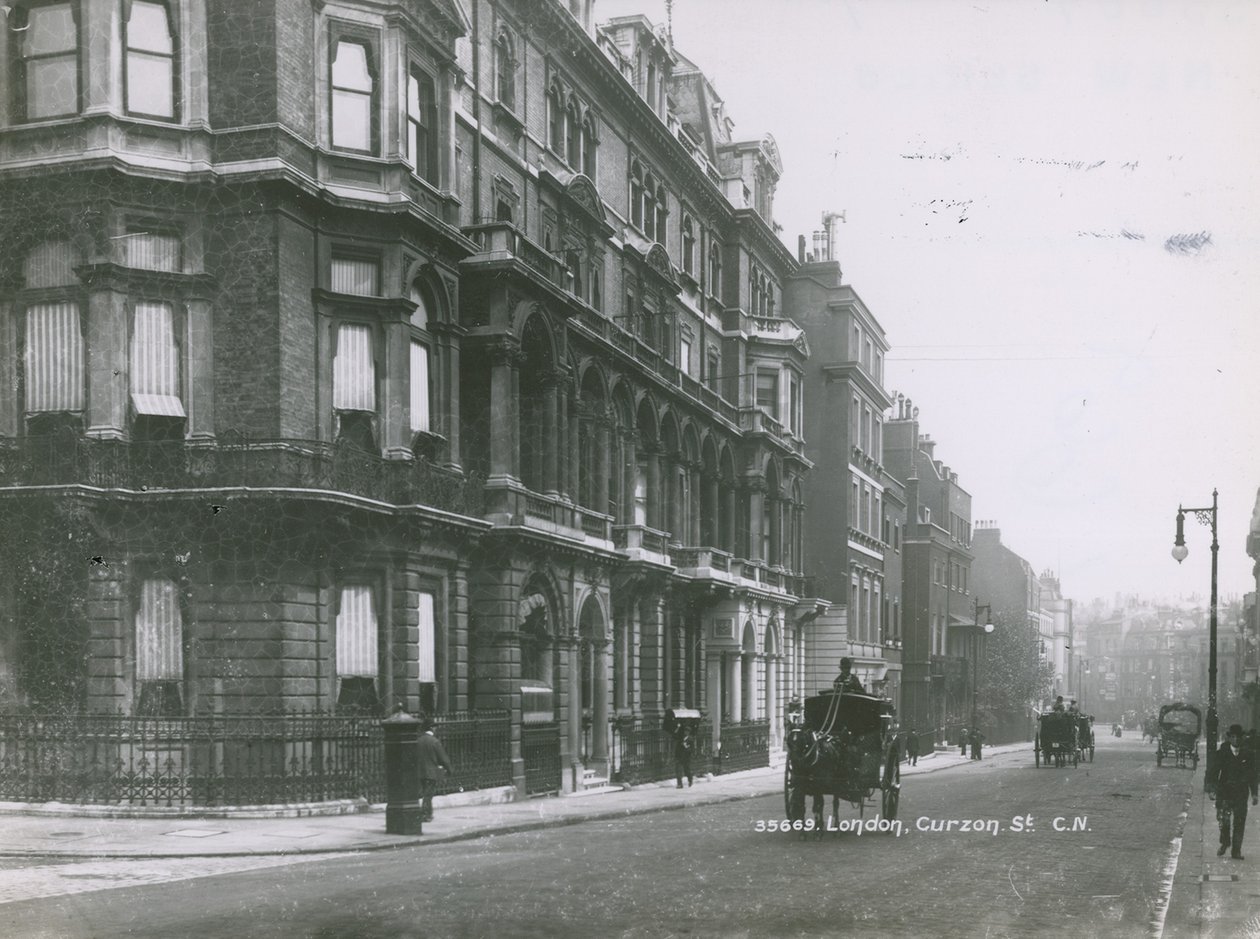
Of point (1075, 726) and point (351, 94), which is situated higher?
point (351, 94)

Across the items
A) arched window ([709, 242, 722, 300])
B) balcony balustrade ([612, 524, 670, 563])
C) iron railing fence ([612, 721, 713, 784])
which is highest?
arched window ([709, 242, 722, 300])

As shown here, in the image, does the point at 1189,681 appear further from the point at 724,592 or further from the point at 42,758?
the point at 42,758

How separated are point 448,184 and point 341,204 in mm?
3658

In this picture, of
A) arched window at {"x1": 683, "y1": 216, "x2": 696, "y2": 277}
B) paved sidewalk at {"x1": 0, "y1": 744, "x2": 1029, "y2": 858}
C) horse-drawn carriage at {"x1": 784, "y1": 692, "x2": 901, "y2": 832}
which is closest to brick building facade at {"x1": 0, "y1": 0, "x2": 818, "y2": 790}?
paved sidewalk at {"x1": 0, "y1": 744, "x2": 1029, "y2": 858}

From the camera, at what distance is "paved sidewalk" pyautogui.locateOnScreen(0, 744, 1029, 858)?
686 inches

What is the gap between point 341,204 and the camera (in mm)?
23797

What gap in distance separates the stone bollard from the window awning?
20.0ft

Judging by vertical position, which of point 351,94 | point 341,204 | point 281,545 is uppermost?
point 351,94

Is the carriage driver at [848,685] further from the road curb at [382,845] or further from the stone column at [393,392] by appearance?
the stone column at [393,392]

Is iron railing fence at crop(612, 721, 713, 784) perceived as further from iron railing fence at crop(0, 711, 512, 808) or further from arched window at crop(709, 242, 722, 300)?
arched window at crop(709, 242, 722, 300)

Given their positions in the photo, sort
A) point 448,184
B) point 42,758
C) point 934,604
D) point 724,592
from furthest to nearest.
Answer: point 934,604, point 724,592, point 448,184, point 42,758

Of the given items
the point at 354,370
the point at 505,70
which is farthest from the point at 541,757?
the point at 505,70

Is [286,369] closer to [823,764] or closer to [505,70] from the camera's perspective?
[823,764]

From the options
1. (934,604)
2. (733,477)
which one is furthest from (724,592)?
(934,604)
